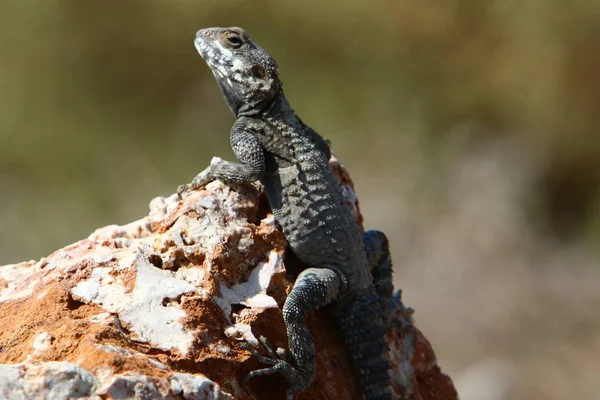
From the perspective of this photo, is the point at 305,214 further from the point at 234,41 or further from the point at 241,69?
the point at 234,41

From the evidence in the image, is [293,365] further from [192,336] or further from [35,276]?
[35,276]

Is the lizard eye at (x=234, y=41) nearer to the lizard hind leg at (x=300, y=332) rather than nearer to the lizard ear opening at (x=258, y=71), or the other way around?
the lizard ear opening at (x=258, y=71)

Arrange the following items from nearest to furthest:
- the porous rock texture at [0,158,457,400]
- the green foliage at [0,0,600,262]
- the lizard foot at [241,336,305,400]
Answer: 1. the porous rock texture at [0,158,457,400]
2. the lizard foot at [241,336,305,400]
3. the green foliage at [0,0,600,262]

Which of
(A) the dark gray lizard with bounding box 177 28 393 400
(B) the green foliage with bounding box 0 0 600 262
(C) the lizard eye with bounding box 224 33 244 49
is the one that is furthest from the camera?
(B) the green foliage with bounding box 0 0 600 262

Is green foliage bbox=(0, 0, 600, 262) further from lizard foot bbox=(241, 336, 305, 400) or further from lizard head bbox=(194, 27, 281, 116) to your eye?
lizard foot bbox=(241, 336, 305, 400)

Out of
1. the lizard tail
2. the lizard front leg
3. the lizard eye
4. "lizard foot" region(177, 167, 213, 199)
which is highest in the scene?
the lizard eye

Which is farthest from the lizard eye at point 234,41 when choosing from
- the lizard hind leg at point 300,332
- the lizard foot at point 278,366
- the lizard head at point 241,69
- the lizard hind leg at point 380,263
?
the lizard foot at point 278,366

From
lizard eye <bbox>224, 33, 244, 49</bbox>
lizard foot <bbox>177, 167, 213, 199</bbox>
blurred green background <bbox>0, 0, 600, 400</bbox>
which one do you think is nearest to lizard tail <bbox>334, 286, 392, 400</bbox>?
lizard foot <bbox>177, 167, 213, 199</bbox>

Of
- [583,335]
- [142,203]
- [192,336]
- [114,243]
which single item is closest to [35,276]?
[114,243]
